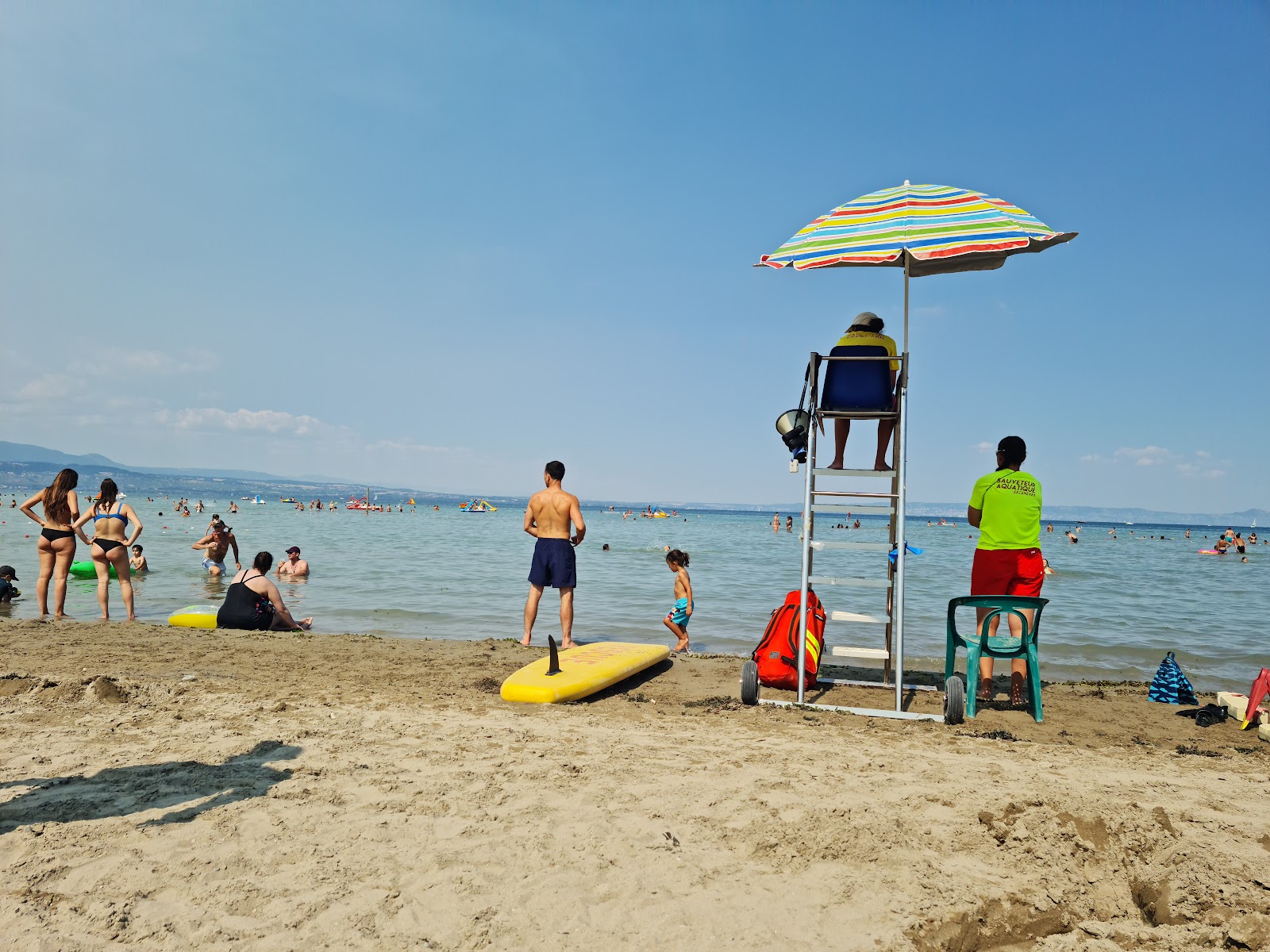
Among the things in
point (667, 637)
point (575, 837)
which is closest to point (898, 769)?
point (575, 837)

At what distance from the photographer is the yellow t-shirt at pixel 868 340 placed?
541cm

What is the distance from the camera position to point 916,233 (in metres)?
5.09

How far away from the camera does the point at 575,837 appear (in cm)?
299

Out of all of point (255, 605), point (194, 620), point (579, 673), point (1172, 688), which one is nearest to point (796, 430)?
point (579, 673)

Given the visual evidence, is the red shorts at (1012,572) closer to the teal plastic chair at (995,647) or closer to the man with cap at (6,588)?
the teal plastic chair at (995,647)

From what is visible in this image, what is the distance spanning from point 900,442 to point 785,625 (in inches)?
A: 69.8

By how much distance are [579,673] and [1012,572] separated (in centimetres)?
337

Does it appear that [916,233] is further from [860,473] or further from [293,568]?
[293,568]

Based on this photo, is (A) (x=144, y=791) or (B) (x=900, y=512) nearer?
(A) (x=144, y=791)

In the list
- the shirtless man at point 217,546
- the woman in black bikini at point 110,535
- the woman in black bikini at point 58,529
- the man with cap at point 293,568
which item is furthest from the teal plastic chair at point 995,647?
the man with cap at point 293,568

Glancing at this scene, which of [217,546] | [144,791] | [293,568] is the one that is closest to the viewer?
[144,791]

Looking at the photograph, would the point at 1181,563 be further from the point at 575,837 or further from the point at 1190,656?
the point at 575,837

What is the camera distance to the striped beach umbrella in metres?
4.89

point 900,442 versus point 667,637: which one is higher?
point 900,442
